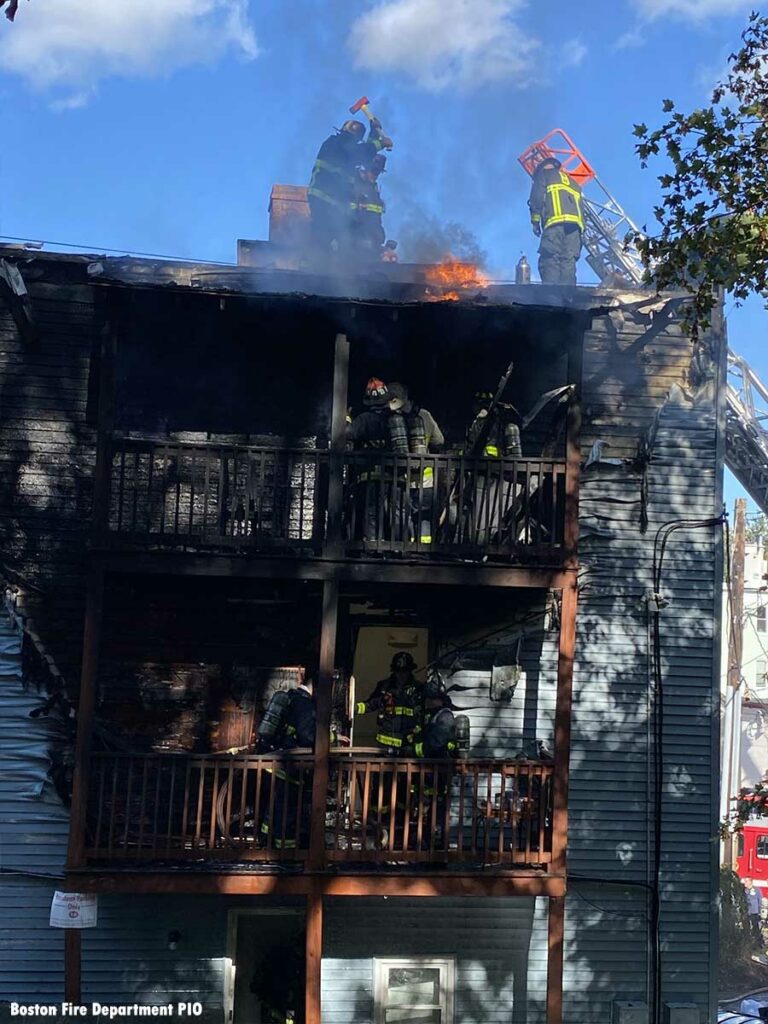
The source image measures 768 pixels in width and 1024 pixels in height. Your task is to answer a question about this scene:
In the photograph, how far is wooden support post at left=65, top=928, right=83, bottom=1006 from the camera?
9.48 m

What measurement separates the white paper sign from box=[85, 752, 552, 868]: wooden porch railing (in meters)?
0.50

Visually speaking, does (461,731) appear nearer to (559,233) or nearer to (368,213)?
(368,213)

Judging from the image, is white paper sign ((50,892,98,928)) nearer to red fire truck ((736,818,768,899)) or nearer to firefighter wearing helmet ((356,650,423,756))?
firefighter wearing helmet ((356,650,423,756))

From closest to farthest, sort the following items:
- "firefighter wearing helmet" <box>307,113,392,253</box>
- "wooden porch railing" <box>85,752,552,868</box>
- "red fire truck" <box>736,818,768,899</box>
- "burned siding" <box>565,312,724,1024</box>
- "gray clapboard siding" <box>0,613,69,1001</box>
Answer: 1. "wooden porch railing" <box>85,752,552,868</box>
2. "gray clapboard siding" <box>0,613,69,1001</box>
3. "burned siding" <box>565,312,724,1024</box>
4. "firefighter wearing helmet" <box>307,113,392,253</box>
5. "red fire truck" <box>736,818,768,899</box>

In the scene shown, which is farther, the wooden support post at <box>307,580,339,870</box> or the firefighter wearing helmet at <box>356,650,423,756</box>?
the firefighter wearing helmet at <box>356,650,423,756</box>

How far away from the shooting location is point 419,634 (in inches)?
465

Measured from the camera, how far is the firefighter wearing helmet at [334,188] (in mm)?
13742

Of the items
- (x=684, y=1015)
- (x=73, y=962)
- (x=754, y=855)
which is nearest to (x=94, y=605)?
(x=73, y=962)

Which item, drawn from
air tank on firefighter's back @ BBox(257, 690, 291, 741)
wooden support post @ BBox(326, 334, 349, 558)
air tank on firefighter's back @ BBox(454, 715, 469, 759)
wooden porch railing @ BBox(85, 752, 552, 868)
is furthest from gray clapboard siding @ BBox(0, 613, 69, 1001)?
air tank on firefighter's back @ BBox(454, 715, 469, 759)

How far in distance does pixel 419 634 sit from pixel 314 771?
2.90 m

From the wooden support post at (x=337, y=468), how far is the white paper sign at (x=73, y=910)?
3797 millimetres

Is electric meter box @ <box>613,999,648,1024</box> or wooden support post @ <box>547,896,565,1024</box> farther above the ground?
wooden support post @ <box>547,896,565,1024</box>

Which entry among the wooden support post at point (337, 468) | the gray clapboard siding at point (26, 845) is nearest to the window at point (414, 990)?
the gray clapboard siding at point (26, 845)

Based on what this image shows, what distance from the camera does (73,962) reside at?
9.55 metres
